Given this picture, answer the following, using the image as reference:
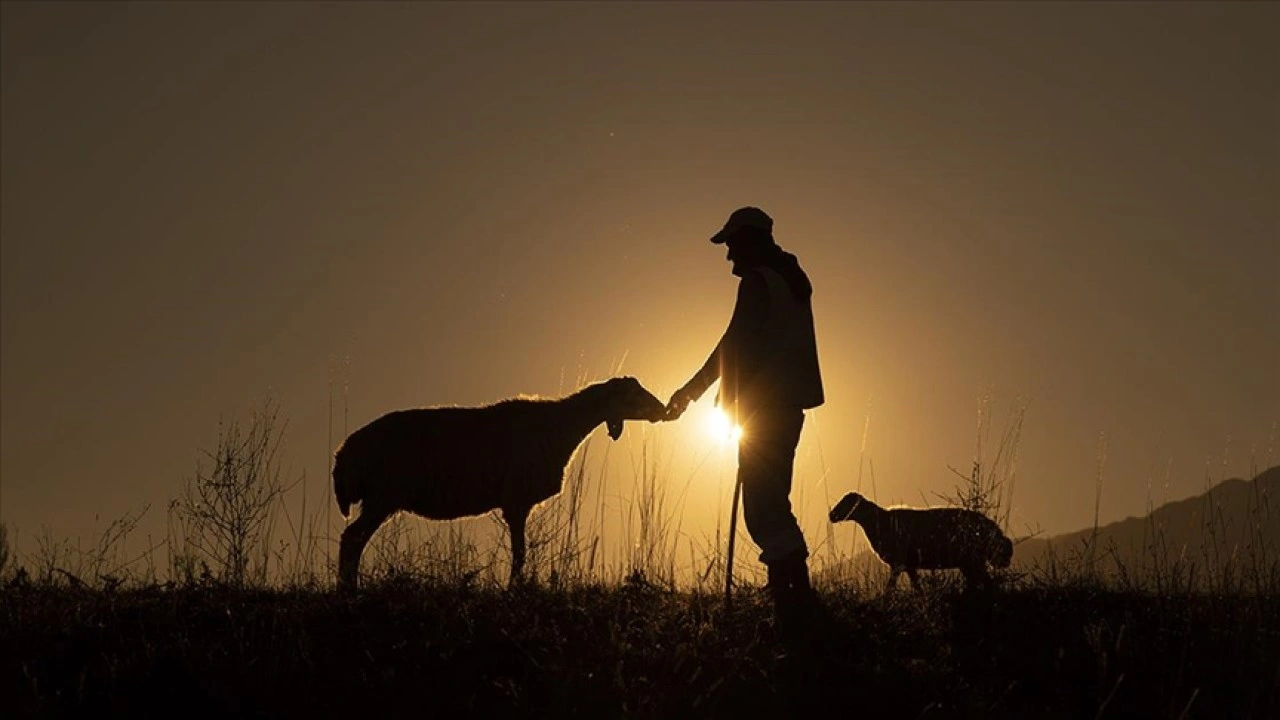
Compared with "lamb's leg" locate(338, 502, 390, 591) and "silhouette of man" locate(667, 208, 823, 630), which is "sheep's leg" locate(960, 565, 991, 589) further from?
"lamb's leg" locate(338, 502, 390, 591)

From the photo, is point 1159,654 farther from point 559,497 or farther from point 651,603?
point 559,497

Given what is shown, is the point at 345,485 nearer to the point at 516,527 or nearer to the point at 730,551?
the point at 516,527

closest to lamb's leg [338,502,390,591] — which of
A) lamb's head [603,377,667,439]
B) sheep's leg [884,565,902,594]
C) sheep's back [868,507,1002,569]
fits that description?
lamb's head [603,377,667,439]

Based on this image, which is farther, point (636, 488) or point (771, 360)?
point (636, 488)

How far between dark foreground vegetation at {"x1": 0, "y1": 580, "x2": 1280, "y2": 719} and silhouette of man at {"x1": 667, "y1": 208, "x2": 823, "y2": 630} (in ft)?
2.12

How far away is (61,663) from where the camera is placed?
7258 millimetres

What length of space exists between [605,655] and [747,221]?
3.42 meters

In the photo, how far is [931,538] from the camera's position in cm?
1298

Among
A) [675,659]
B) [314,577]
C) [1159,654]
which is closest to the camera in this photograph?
[675,659]

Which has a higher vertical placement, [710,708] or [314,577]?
[314,577]

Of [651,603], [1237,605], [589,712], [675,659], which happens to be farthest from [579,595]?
[1237,605]

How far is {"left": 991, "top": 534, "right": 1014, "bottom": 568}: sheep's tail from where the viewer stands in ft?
35.8

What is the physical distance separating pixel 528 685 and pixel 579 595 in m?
2.31

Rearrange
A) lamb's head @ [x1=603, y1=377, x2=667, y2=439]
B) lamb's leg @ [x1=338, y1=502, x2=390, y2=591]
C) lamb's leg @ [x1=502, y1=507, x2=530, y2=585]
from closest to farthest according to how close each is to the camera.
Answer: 1. lamb's leg @ [x1=502, y1=507, x2=530, y2=585]
2. lamb's leg @ [x1=338, y1=502, x2=390, y2=591]
3. lamb's head @ [x1=603, y1=377, x2=667, y2=439]
